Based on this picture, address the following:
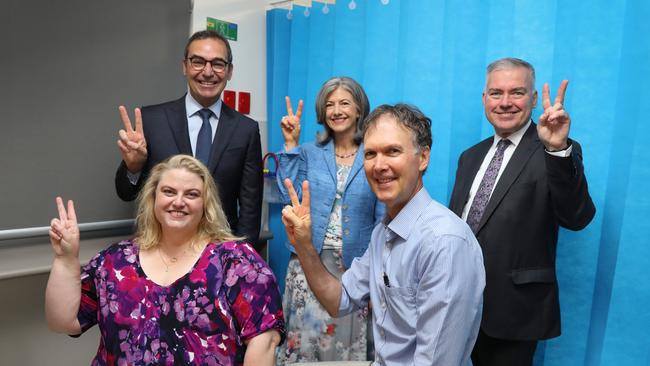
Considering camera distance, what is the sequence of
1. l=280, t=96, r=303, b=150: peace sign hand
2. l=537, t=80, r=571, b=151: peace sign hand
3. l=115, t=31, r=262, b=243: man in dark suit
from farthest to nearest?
l=280, t=96, r=303, b=150: peace sign hand
l=115, t=31, r=262, b=243: man in dark suit
l=537, t=80, r=571, b=151: peace sign hand

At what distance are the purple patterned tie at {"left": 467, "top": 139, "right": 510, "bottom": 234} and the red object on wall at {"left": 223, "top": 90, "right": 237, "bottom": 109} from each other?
5.60 feet

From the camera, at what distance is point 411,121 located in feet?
4.14

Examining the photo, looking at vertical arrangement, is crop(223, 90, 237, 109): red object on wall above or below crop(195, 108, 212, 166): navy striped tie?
above

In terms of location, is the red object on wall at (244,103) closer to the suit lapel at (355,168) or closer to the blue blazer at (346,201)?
the blue blazer at (346,201)

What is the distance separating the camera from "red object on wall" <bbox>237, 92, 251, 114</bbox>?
119 inches

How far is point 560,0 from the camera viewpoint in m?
1.91

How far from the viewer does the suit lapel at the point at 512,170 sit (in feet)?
5.53

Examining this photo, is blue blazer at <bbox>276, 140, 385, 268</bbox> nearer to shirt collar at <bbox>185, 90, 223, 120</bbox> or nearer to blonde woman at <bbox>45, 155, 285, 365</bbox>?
shirt collar at <bbox>185, 90, 223, 120</bbox>

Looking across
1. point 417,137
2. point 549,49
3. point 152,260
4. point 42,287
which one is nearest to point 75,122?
point 42,287

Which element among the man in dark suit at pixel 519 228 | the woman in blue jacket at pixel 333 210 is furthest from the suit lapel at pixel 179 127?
the man in dark suit at pixel 519 228

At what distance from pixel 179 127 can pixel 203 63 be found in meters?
0.28

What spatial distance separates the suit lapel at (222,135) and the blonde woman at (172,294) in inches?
19.4

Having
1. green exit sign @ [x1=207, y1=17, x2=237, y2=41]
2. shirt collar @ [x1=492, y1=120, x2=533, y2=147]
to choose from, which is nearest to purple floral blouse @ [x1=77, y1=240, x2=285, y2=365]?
shirt collar @ [x1=492, y1=120, x2=533, y2=147]

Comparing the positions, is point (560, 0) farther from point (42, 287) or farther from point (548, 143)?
point (42, 287)
